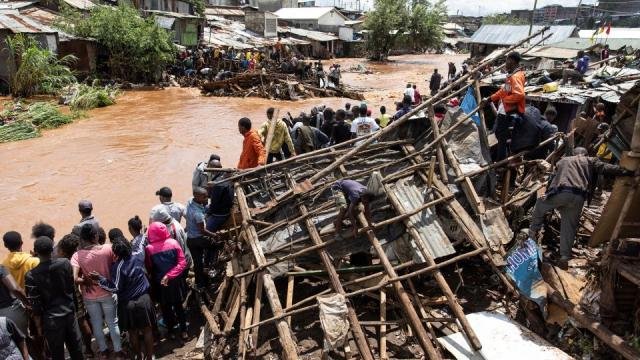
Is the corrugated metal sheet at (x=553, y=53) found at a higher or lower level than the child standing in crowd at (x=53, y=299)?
higher

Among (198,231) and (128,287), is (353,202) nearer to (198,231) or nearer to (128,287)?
(198,231)

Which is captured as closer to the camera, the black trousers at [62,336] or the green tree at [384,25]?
the black trousers at [62,336]

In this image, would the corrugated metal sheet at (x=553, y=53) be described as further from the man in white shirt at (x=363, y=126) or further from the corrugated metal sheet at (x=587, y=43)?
the man in white shirt at (x=363, y=126)

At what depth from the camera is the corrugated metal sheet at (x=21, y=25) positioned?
18.9 meters

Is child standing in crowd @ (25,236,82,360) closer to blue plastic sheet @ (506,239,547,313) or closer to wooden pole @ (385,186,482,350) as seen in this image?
wooden pole @ (385,186,482,350)

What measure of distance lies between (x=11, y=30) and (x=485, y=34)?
Result: 3160 centimetres

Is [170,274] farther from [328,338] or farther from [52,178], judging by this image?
[52,178]

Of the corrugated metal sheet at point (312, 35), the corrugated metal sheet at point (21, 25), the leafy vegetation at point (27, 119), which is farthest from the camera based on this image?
the corrugated metal sheet at point (312, 35)

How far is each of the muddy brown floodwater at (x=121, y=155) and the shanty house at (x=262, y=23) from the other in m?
18.0

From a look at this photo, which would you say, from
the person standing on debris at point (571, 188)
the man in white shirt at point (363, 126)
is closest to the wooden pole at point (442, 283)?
the person standing on debris at point (571, 188)

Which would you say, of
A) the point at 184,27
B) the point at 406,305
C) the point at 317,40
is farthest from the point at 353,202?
the point at 317,40

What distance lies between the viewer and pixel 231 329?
4824mm

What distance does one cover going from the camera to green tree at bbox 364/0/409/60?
147ft

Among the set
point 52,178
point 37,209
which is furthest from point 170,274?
point 52,178
